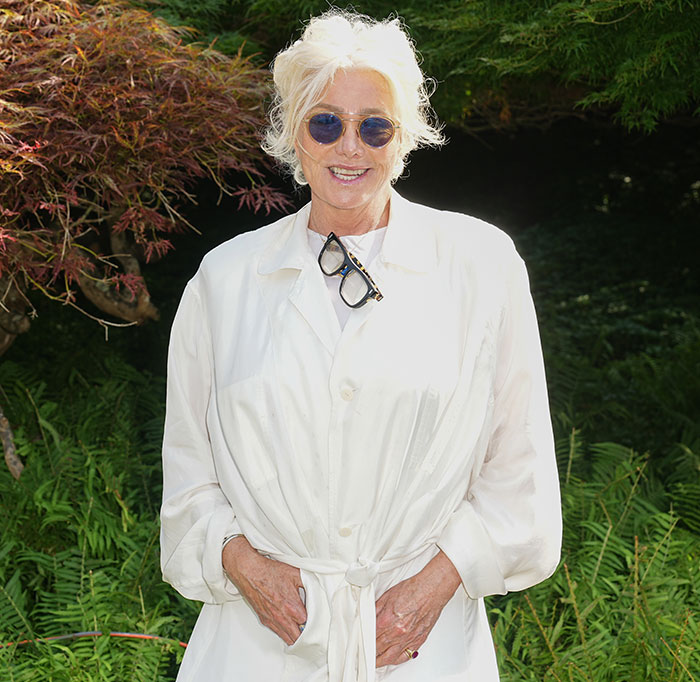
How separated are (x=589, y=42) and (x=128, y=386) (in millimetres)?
3717

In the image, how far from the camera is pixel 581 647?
3383 mm

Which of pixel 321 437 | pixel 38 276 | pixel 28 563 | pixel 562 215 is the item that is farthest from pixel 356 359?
pixel 562 215

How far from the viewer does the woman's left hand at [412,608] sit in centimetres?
182

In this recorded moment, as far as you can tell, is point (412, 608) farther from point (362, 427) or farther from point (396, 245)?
point (396, 245)

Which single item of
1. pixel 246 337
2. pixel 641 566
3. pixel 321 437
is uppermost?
pixel 246 337

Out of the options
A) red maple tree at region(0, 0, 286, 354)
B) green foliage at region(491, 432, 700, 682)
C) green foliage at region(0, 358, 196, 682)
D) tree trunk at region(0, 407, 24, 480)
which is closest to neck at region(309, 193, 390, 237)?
red maple tree at region(0, 0, 286, 354)

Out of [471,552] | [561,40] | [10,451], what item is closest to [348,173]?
[471,552]

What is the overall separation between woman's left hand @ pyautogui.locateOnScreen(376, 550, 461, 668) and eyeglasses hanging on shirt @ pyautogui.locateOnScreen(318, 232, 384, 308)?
0.56m

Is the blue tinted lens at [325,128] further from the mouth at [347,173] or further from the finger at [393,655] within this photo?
the finger at [393,655]

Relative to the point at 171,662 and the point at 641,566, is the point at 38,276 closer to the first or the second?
the point at 171,662

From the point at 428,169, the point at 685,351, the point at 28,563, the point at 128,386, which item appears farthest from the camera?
the point at 428,169

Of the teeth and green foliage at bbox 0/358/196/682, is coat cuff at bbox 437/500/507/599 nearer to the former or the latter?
the teeth

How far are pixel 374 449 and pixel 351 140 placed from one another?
65cm

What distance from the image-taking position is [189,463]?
81.7 inches
